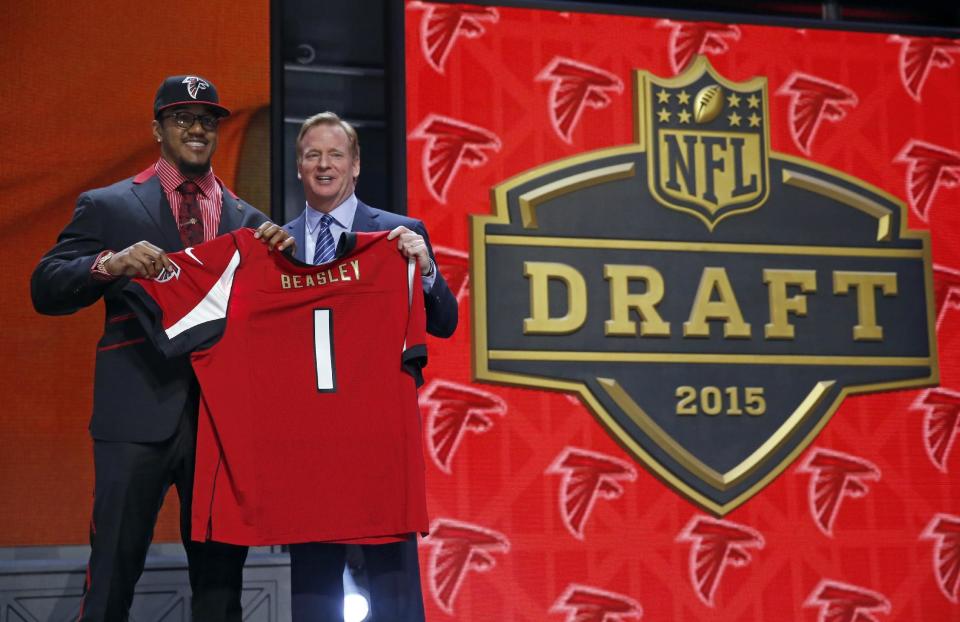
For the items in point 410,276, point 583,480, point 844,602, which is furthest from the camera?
point 844,602

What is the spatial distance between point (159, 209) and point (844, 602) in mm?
2642

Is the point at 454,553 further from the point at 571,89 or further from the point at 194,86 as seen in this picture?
the point at 194,86

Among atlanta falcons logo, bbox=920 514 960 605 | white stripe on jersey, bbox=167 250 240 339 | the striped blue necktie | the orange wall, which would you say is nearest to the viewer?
white stripe on jersey, bbox=167 250 240 339

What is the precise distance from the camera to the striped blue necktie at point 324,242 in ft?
8.95

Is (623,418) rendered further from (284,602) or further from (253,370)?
(253,370)

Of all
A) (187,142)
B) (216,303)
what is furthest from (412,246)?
(187,142)

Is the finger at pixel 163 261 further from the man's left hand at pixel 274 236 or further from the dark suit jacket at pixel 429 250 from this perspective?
the dark suit jacket at pixel 429 250

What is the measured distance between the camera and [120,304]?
8.34 feet

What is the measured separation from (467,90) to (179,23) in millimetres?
946

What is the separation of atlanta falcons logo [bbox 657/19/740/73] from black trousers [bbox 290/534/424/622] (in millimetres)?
2296

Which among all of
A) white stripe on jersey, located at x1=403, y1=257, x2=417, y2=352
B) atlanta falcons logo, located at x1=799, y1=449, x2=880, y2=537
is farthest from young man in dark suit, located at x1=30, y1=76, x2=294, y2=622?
atlanta falcons logo, located at x1=799, y1=449, x2=880, y2=537

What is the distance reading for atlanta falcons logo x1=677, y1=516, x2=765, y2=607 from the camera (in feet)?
12.8

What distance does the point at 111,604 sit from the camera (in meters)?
2.40

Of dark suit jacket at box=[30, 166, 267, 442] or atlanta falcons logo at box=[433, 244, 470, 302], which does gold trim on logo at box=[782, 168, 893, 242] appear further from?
dark suit jacket at box=[30, 166, 267, 442]
